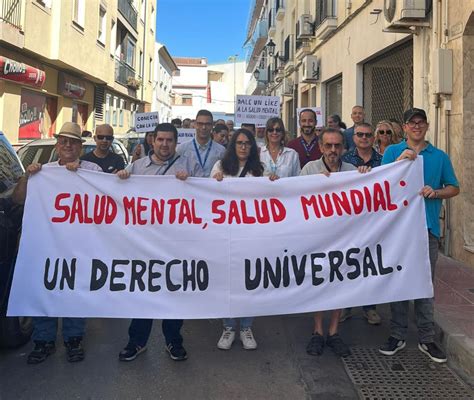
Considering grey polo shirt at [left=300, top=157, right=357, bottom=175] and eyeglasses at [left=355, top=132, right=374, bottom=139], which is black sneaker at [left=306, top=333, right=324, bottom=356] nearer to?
grey polo shirt at [left=300, top=157, right=357, bottom=175]

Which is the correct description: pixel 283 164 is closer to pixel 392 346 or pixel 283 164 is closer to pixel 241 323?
pixel 241 323

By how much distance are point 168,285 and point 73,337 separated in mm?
883

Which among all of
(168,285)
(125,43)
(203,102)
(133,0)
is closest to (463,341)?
(168,285)

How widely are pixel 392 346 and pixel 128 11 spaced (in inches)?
1010

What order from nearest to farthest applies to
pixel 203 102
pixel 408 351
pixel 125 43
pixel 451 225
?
pixel 408 351 < pixel 451 225 < pixel 125 43 < pixel 203 102

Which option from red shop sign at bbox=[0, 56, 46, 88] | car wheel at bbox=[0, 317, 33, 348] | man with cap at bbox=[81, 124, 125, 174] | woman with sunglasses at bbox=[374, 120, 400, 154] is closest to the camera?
car wheel at bbox=[0, 317, 33, 348]

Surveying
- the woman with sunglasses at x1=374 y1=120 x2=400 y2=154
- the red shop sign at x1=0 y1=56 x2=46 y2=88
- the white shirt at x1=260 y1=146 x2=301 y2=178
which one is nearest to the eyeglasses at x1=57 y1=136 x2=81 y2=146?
the white shirt at x1=260 y1=146 x2=301 y2=178

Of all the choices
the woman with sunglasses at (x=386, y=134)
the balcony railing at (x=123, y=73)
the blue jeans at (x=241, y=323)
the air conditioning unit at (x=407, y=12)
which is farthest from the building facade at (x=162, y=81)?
the blue jeans at (x=241, y=323)

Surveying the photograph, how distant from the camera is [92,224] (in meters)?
3.84

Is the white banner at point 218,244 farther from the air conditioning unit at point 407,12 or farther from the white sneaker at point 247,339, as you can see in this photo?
the air conditioning unit at point 407,12

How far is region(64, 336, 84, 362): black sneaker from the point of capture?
378cm

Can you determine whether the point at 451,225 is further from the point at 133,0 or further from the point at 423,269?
the point at 133,0

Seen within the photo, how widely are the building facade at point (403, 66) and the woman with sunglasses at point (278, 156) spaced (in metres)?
3.05

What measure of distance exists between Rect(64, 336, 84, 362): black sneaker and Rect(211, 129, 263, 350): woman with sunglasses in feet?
3.70
